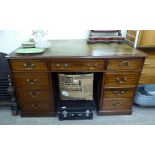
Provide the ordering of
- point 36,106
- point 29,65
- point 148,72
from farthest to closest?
point 148,72 → point 36,106 → point 29,65

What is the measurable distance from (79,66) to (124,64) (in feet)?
1.39

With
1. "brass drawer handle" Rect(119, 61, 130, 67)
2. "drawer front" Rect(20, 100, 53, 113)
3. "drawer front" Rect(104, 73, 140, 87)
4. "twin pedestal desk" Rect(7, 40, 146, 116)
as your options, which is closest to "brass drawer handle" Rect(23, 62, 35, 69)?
"twin pedestal desk" Rect(7, 40, 146, 116)

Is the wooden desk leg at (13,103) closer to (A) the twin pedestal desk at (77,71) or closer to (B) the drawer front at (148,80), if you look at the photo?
(A) the twin pedestal desk at (77,71)

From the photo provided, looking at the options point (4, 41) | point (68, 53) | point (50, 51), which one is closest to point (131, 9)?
point (68, 53)

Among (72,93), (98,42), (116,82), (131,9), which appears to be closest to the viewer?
(131,9)

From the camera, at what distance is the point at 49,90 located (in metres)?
1.57

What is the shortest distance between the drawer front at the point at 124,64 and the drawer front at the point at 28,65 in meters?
0.61

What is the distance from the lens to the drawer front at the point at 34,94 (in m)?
1.56

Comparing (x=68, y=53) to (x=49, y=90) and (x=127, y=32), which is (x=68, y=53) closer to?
(x=49, y=90)

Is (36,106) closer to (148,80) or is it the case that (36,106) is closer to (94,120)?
(94,120)

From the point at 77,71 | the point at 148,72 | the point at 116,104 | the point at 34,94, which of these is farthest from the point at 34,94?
the point at 148,72

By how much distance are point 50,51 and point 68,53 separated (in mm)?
195

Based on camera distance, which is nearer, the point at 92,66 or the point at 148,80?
the point at 92,66

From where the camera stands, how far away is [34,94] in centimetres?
158
